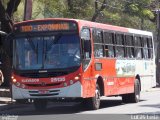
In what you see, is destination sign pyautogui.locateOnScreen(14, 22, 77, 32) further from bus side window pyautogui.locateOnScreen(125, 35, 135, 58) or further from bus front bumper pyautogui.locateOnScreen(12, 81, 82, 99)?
bus side window pyautogui.locateOnScreen(125, 35, 135, 58)

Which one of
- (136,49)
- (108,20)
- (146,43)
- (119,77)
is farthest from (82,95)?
(108,20)

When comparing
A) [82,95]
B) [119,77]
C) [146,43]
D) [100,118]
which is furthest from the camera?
[146,43]

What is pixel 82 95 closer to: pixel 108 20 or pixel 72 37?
pixel 72 37

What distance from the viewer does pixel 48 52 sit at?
18.8 m

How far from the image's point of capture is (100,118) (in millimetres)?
16578

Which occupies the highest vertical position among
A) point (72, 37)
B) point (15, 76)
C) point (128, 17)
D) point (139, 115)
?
point (128, 17)

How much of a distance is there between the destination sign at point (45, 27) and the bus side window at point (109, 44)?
273cm

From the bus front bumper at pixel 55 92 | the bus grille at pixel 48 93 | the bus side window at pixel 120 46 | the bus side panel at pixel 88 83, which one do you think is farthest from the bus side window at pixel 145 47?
the bus grille at pixel 48 93

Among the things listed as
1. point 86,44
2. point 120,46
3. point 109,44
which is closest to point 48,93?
point 86,44

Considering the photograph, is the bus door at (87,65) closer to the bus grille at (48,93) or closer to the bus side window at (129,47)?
the bus grille at (48,93)

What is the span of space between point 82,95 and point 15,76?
248cm

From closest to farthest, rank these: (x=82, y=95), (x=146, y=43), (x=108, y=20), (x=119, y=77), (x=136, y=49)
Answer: (x=82, y=95) → (x=119, y=77) → (x=136, y=49) → (x=146, y=43) → (x=108, y=20)

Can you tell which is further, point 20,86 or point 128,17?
point 128,17

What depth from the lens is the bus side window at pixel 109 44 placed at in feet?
70.1
